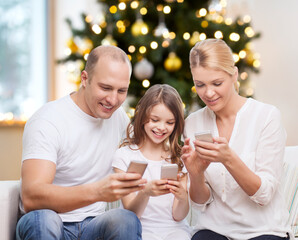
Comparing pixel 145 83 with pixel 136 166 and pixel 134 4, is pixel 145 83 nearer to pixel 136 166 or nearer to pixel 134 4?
pixel 134 4

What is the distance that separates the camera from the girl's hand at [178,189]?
177cm

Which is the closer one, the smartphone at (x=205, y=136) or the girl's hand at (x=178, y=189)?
the smartphone at (x=205, y=136)

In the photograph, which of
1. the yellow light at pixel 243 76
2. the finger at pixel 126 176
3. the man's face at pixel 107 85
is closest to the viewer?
the finger at pixel 126 176

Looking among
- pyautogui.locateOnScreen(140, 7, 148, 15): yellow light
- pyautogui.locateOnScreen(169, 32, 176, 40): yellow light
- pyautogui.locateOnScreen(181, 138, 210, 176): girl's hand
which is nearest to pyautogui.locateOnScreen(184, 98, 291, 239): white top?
pyautogui.locateOnScreen(181, 138, 210, 176): girl's hand

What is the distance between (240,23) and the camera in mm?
3699

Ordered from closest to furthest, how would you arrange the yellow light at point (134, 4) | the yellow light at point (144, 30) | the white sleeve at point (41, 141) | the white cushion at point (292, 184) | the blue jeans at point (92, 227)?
the blue jeans at point (92, 227)
the white sleeve at point (41, 141)
the white cushion at point (292, 184)
the yellow light at point (144, 30)
the yellow light at point (134, 4)

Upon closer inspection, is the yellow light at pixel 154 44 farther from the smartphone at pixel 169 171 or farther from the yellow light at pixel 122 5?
the smartphone at pixel 169 171

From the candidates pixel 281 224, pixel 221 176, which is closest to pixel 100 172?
pixel 221 176

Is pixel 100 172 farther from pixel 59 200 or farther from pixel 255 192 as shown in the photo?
pixel 255 192

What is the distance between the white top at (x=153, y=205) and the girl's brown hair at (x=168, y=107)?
2.9 inches

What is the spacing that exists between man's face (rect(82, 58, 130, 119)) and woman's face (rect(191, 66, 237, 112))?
32 centimetres

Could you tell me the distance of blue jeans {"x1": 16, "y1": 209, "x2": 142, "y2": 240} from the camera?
1599mm

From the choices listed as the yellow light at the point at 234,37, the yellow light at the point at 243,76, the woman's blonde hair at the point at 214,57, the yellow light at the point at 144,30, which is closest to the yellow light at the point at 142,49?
the yellow light at the point at 144,30

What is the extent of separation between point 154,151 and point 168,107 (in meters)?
0.23
